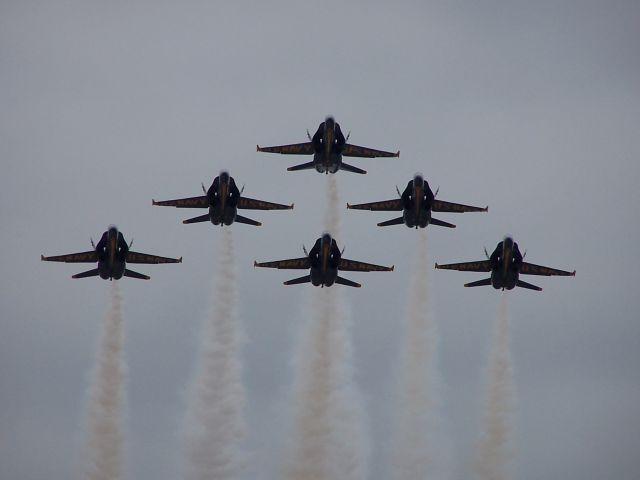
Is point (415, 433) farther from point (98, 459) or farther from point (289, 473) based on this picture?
point (98, 459)

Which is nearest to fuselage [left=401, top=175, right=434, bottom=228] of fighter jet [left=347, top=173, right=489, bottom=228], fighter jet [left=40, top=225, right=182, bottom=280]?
fighter jet [left=347, top=173, right=489, bottom=228]

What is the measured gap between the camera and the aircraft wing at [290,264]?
190m

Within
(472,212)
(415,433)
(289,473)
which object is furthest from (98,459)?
(472,212)

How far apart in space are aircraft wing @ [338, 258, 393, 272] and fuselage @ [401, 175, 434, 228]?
550 cm

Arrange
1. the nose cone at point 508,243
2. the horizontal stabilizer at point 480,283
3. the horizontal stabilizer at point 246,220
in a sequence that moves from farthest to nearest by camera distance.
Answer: the horizontal stabilizer at point 246,220, the horizontal stabilizer at point 480,283, the nose cone at point 508,243

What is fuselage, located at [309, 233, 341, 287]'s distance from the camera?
185m

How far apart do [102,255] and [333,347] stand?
2626 cm

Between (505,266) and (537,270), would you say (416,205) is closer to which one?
(505,266)

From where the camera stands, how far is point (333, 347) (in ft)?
636

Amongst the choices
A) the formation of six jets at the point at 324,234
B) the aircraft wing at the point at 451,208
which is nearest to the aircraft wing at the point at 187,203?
the formation of six jets at the point at 324,234

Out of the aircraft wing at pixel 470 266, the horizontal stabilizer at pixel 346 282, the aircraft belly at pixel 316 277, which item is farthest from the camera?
the aircraft wing at pixel 470 266

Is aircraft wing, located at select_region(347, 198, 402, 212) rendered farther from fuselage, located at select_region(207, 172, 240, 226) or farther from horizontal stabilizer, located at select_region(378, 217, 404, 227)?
fuselage, located at select_region(207, 172, 240, 226)

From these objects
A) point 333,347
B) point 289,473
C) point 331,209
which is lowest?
point 289,473

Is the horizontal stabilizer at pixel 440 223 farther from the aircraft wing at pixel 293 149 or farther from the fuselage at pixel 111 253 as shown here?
the fuselage at pixel 111 253
